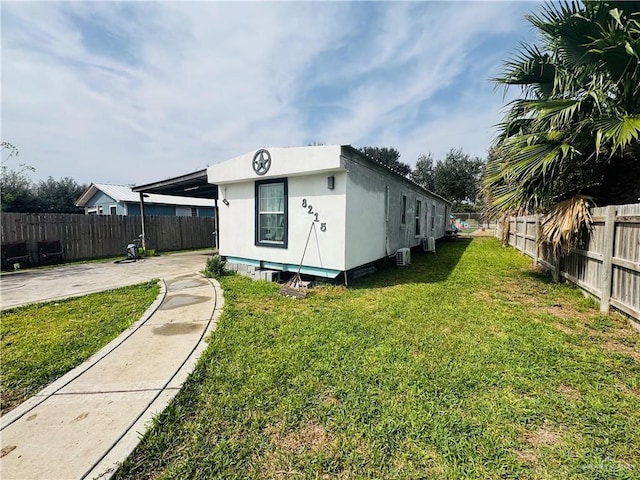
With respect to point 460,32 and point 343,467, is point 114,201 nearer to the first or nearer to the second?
point 460,32

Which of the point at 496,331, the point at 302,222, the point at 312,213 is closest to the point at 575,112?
the point at 496,331

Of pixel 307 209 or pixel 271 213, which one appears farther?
pixel 271 213

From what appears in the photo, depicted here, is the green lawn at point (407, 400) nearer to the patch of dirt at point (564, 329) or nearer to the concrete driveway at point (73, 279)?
the patch of dirt at point (564, 329)

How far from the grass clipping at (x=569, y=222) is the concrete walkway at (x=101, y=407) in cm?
598

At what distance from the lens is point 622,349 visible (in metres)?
3.15

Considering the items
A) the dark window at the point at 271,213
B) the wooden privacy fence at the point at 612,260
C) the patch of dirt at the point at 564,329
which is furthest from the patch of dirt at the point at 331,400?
the dark window at the point at 271,213

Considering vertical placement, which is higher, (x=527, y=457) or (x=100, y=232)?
(x=100, y=232)

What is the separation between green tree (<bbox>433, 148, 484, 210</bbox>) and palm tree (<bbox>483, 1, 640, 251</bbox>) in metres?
29.4

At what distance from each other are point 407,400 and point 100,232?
1457 cm

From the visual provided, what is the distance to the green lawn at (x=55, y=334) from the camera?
273 cm

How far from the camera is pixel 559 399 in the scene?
230 centimetres

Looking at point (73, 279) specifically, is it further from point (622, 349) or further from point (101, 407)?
point (622, 349)

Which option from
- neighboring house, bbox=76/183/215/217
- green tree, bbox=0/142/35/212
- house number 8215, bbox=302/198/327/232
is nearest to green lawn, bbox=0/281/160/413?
house number 8215, bbox=302/198/327/232

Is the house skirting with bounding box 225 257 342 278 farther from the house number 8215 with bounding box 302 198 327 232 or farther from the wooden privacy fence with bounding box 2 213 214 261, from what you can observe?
the wooden privacy fence with bounding box 2 213 214 261
